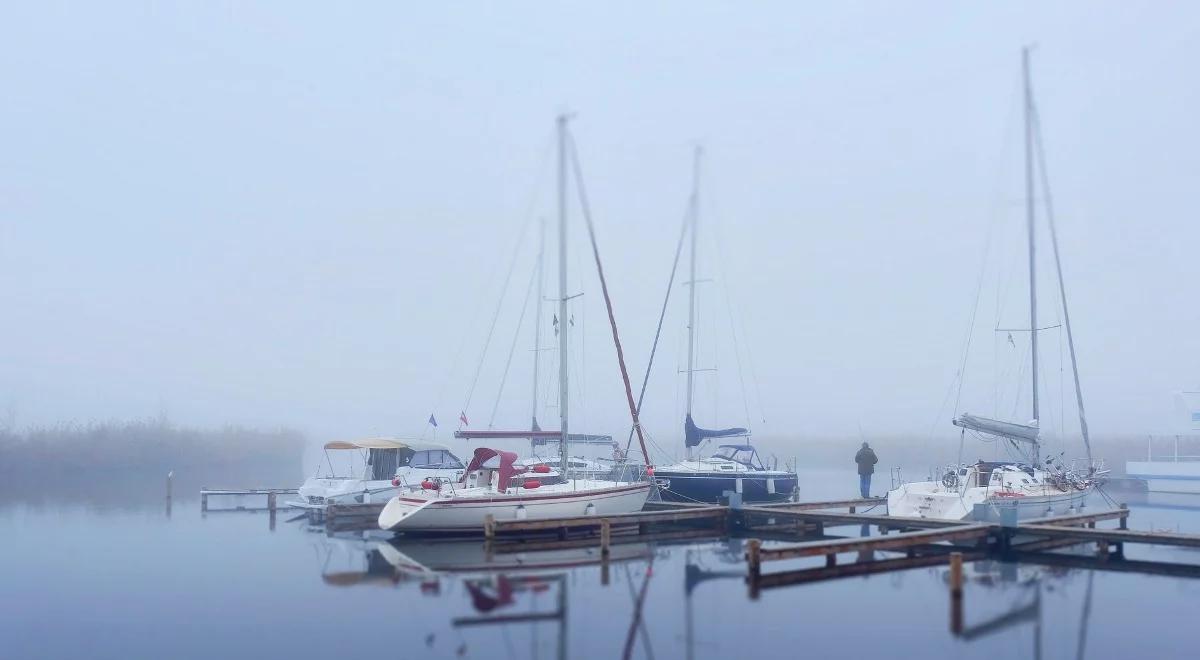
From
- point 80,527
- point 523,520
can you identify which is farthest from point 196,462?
point 523,520

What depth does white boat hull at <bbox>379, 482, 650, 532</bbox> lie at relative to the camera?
23391 mm

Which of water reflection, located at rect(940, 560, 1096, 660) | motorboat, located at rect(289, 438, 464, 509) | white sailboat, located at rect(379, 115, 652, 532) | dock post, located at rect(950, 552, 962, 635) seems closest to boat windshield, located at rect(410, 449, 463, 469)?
motorboat, located at rect(289, 438, 464, 509)

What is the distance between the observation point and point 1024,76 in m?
33.3

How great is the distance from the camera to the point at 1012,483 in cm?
2681

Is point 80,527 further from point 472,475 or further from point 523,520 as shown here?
point 523,520

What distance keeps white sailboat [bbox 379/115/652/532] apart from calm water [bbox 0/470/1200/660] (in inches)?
27.1

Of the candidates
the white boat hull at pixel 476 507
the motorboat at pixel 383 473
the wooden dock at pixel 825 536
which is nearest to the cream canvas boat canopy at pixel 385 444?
the motorboat at pixel 383 473

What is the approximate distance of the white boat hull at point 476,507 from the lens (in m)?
23.4

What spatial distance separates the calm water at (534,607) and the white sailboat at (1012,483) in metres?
3.32

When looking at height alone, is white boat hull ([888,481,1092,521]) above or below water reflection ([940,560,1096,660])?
above

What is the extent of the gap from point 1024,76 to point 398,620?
2741 centimetres

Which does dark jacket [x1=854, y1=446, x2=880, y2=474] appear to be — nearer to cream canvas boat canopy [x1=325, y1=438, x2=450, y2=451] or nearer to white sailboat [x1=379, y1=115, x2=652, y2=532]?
white sailboat [x1=379, y1=115, x2=652, y2=532]

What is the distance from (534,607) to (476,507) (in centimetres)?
808

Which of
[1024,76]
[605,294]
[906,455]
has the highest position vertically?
[1024,76]
